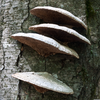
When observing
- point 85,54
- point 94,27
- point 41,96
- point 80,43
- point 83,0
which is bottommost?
point 41,96

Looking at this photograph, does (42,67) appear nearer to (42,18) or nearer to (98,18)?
(42,18)

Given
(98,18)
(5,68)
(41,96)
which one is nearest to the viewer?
(41,96)

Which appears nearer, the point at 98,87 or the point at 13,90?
the point at 13,90

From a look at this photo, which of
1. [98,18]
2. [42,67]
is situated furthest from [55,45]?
[98,18]

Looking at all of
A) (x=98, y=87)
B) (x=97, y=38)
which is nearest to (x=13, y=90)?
(x=98, y=87)

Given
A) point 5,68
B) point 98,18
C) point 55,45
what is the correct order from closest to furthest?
point 55,45 → point 5,68 → point 98,18

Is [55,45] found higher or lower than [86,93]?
higher
